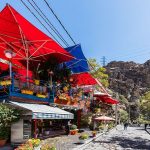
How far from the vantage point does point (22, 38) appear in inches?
1021

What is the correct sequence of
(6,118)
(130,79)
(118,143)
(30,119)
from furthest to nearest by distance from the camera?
1. (130,79)
2. (118,143)
3. (30,119)
4. (6,118)

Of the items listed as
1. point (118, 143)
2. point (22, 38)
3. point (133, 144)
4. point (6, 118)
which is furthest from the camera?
point (118, 143)

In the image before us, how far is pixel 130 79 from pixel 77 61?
10400 cm

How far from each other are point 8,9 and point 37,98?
306 inches

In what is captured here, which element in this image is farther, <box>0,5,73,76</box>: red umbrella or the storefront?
<box>0,5,73,76</box>: red umbrella

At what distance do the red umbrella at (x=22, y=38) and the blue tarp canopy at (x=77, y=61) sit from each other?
15.9 feet

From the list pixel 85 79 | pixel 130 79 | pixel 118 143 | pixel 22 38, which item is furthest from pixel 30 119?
pixel 130 79

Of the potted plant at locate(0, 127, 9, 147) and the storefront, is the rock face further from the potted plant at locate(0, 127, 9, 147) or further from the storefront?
the potted plant at locate(0, 127, 9, 147)

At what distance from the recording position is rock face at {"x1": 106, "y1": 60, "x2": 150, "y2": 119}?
131m

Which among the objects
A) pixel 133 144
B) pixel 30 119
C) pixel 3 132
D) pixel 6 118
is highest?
pixel 6 118

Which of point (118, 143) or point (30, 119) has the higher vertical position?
point (30, 119)

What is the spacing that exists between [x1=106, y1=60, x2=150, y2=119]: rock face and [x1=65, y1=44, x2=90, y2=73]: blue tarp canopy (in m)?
89.9

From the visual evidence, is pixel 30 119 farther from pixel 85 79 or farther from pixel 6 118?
pixel 85 79

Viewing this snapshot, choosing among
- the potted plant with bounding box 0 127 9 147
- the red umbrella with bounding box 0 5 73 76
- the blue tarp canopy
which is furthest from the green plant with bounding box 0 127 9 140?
the blue tarp canopy
